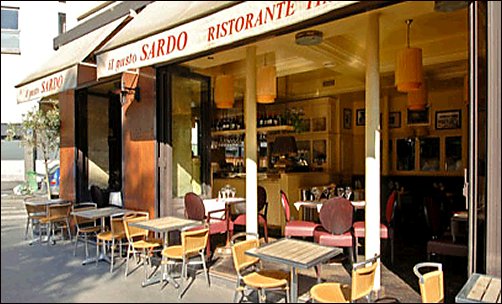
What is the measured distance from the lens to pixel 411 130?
10398 millimetres

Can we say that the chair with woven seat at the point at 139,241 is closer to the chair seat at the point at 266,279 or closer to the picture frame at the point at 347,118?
the chair seat at the point at 266,279

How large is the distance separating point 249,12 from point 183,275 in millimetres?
3095

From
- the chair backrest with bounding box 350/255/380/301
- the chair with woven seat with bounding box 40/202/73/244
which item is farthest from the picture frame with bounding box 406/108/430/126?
the chair with woven seat with bounding box 40/202/73/244

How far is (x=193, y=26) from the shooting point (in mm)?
3924

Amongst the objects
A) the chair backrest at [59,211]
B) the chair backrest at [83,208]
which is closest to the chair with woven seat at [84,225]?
the chair backrest at [83,208]

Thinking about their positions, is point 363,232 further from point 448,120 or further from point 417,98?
point 448,120

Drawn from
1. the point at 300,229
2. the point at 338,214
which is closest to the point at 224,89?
the point at 300,229

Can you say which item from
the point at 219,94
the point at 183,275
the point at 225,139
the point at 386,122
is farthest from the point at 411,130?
the point at 183,275

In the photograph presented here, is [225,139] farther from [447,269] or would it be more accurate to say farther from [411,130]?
[447,269]

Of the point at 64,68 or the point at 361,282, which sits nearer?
the point at 361,282

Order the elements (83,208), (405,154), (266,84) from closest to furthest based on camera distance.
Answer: (266,84) → (83,208) → (405,154)

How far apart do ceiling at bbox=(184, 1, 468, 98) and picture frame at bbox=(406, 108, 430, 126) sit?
2.08 meters

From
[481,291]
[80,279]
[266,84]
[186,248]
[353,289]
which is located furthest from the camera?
[266,84]

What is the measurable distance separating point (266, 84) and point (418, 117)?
5.96m
